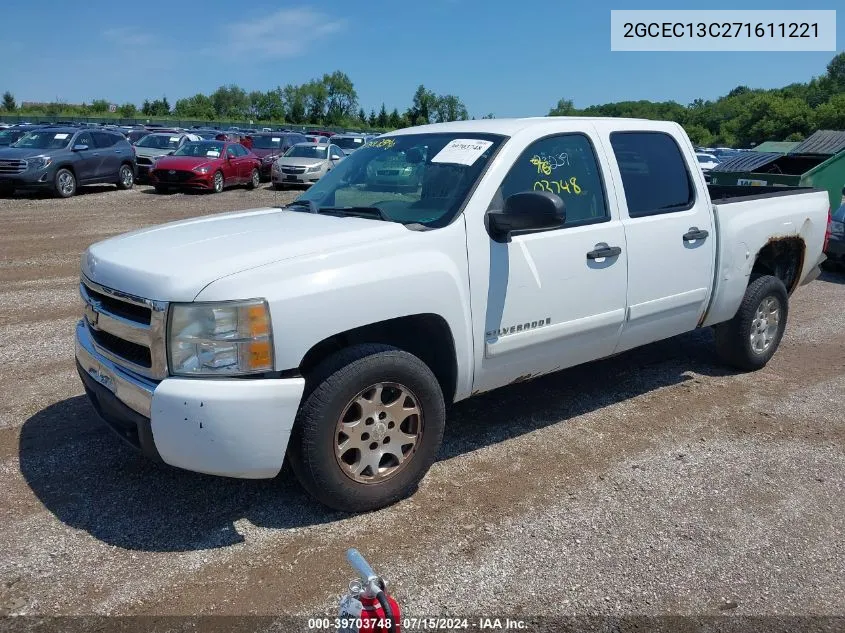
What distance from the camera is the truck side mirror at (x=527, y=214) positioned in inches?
142

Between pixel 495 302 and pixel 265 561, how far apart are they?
1.69 meters

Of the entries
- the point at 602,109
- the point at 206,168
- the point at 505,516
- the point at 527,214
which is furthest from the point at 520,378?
the point at 602,109

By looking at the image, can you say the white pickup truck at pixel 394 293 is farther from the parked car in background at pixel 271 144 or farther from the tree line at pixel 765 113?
the tree line at pixel 765 113

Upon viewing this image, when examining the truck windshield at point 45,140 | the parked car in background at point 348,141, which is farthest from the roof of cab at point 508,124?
the parked car in background at point 348,141

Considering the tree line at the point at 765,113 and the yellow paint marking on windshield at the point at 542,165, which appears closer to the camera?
the yellow paint marking on windshield at the point at 542,165

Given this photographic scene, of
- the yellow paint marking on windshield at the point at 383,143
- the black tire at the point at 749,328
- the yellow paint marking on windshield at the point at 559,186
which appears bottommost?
the black tire at the point at 749,328

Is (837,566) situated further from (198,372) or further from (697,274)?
(198,372)

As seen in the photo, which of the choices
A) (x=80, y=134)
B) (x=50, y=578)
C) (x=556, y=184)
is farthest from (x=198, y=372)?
(x=80, y=134)

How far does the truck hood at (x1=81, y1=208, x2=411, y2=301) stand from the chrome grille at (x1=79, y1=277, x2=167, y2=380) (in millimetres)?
55

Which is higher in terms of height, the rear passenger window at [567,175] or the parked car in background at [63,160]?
the parked car in background at [63,160]

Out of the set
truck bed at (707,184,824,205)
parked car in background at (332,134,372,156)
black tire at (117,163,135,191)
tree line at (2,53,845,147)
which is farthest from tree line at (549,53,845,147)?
truck bed at (707,184,824,205)

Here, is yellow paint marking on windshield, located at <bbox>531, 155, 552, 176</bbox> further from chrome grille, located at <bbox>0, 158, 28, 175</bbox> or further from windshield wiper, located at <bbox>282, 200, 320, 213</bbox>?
chrome grille, located at <bbox>0, 158, 28, 175</bbox>

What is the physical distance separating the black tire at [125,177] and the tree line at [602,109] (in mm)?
21378

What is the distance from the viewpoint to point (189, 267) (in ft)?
10.5
